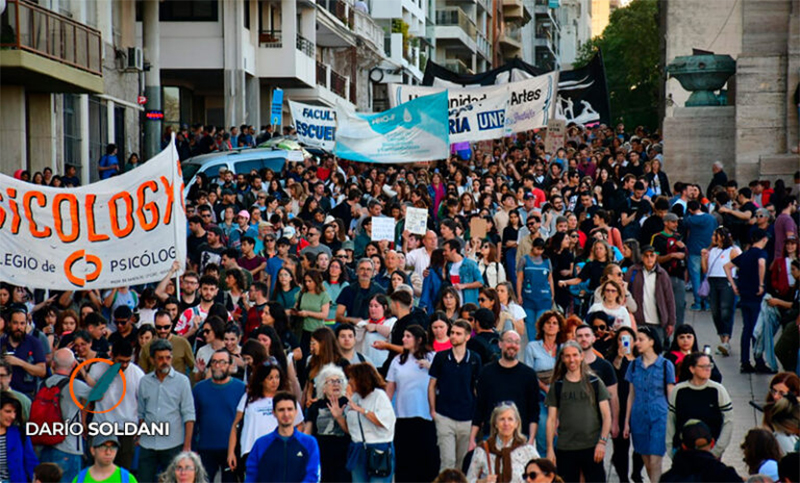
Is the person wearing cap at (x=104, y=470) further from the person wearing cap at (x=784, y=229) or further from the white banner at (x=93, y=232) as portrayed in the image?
the person wearing cap at (x=784, y=229)

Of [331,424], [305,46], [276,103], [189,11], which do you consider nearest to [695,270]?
[331,424]

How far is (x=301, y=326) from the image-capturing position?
14.1m

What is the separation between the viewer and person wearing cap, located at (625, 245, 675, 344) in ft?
48.3

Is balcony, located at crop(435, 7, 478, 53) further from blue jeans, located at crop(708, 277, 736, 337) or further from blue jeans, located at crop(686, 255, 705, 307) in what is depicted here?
blue jeans, located at crop(708, 277, 736, 337)

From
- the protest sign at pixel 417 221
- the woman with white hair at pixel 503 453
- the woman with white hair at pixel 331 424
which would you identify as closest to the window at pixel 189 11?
the protest sign at pixel 417 221

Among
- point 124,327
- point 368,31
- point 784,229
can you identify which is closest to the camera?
point 124,327

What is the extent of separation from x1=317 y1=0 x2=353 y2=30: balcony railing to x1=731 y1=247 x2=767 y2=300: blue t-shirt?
3591 cm

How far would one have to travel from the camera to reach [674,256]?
16750 mm

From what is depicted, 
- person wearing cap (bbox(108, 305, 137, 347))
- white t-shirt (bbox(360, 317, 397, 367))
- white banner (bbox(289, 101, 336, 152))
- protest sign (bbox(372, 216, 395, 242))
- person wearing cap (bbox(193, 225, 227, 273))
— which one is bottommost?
white t-shirt (bbox(360, 317, 397, 367))

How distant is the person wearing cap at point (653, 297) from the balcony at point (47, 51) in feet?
44.8

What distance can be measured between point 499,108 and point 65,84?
8056 mm

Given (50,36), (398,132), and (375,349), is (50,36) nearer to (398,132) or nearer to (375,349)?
(398,132)

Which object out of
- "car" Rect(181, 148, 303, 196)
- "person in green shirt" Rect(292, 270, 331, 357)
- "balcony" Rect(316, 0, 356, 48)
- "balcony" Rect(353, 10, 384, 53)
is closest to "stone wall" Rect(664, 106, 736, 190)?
"car" Rect(181, 148, 303, 196)

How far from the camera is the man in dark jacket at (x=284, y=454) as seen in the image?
960 cm
